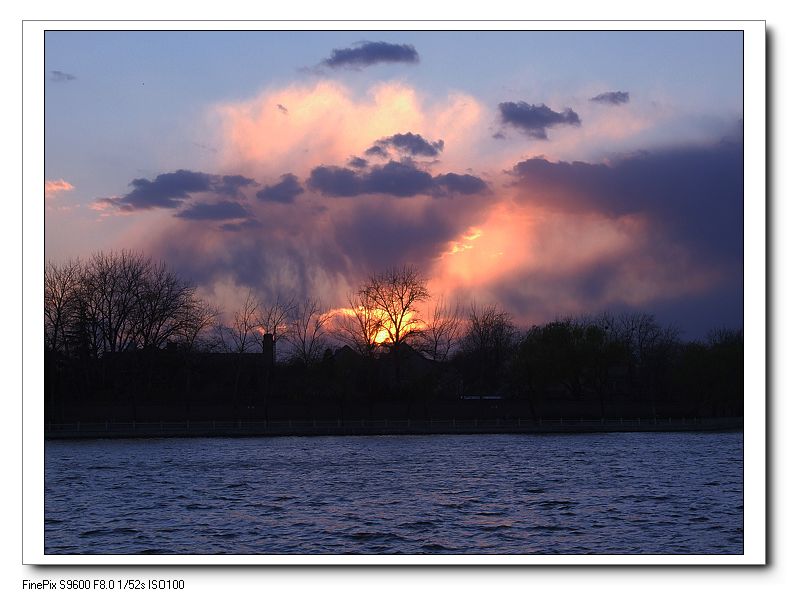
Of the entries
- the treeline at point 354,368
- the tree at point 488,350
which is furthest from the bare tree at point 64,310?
the tree at point 488,350

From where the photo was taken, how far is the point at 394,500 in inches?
692

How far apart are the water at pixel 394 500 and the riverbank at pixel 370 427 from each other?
4.94m

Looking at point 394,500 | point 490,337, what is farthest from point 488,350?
point 394,500

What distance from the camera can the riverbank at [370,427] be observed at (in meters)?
36.7

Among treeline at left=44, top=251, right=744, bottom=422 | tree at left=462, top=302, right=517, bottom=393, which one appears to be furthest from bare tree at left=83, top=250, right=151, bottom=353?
tree at left=462, top=302, right=517, bottom=393

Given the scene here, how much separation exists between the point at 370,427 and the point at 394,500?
24.0m

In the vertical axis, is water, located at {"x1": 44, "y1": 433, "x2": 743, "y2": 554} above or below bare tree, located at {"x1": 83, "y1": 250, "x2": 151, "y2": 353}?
below

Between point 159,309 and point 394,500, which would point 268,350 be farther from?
point 394,500

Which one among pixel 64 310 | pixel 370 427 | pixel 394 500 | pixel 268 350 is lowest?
pixel 370 427

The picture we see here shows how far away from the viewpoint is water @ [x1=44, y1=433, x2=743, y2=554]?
40.9 ft

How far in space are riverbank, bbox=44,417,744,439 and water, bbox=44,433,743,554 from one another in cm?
494

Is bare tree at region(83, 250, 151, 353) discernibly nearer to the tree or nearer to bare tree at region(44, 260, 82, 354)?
bare tree at region(44, 260, 82, 354)
